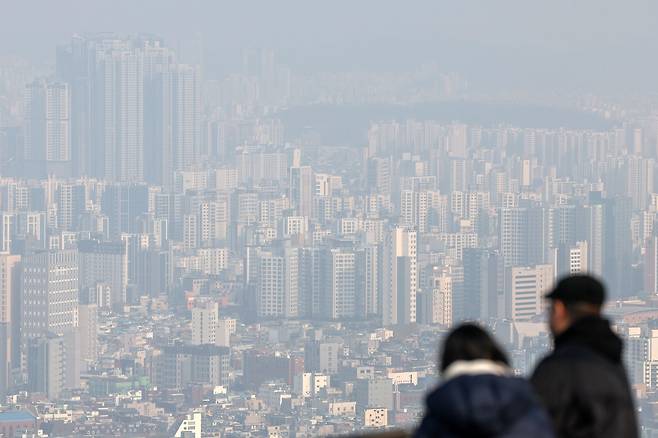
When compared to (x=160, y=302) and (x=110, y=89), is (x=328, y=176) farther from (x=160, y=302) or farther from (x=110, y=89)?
(x=160, y=302)

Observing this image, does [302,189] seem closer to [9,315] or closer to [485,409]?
[9,315]

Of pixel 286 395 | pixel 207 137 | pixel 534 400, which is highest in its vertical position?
pixel 207 137

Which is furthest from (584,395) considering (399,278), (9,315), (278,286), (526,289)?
(278,286)

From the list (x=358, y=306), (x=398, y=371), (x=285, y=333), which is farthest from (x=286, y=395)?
(x=358, y=306)

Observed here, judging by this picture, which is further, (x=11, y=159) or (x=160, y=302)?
(x=11, y=159)

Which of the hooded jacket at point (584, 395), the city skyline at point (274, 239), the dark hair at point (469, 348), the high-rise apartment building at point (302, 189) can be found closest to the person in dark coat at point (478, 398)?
the dark hair at point (469, 348)

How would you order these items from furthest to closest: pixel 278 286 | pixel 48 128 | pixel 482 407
Answer: pixel 48 128, pixel 278 286, pixel 482 407

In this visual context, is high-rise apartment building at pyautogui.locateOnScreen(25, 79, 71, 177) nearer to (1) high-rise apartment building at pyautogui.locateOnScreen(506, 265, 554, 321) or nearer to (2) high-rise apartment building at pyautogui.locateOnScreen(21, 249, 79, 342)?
(2) high-rise apartment building at pyautogui.locateOnScreen(21, 249, 79, 342)
